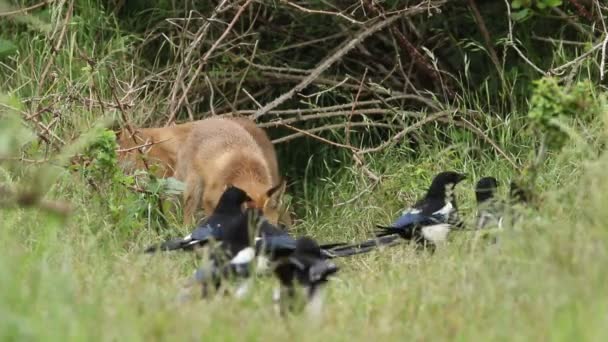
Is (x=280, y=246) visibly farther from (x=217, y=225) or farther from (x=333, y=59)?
(x=333, y=59)

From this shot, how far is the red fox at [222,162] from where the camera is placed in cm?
921

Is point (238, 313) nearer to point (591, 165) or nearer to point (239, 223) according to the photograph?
point (239, 223)

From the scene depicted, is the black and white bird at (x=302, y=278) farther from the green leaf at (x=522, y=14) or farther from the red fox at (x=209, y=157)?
the green leaf at (x=522, y=14)

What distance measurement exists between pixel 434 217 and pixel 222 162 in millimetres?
2281

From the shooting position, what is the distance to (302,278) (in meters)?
5.72

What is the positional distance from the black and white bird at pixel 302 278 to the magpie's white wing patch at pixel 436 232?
1414mm

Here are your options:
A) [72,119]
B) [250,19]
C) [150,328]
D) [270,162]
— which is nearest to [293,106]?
[250,19]

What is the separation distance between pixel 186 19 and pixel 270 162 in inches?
50.8

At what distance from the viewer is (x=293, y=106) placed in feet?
37.0

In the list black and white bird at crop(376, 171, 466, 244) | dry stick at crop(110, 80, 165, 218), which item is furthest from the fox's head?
black and white bird at crop(376, 171, 466, 244)

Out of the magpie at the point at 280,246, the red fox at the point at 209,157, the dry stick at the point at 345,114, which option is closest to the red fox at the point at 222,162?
the red fox at the point at 209,157

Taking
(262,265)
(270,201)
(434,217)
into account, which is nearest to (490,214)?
(434,217)

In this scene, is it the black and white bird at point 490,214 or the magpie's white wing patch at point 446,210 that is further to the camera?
the magpie's white wing patch at point 446,210

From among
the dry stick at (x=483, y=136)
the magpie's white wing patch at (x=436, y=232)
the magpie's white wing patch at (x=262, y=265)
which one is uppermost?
the magpie's white wing patch at (x=262, y=265)
